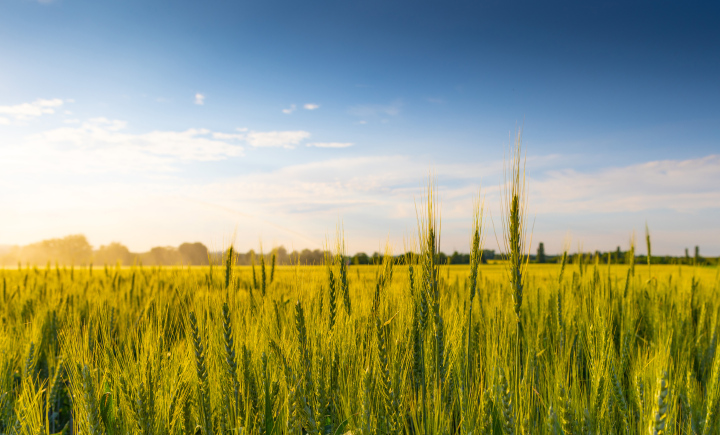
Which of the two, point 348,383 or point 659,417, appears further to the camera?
point 348,383

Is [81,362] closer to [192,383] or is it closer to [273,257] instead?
[192,383]

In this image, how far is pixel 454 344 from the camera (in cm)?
212

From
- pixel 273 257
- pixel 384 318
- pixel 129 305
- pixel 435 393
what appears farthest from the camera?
pixel 129 305

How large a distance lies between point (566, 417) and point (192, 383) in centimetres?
176

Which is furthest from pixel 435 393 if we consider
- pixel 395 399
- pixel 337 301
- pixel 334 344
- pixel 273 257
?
pixel 273 257

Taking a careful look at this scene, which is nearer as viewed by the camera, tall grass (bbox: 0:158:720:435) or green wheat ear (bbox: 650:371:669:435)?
green wheat ear (bbox: 650:371:669:435)

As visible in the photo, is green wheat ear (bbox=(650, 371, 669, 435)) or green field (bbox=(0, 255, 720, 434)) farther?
green field (bbox=(0, 255, 720, 434))

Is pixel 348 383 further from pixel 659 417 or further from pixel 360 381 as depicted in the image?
pixel 659 417

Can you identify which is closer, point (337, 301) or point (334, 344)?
point (334, 344)

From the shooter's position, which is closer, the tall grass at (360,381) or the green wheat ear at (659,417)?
the green wheat ear at (659,417)

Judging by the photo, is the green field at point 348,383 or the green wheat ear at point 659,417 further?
the green field at point 348,383

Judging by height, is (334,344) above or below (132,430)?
above

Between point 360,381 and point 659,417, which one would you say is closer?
point 659,417

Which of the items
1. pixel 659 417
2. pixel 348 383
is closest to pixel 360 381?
pixel 348 383
